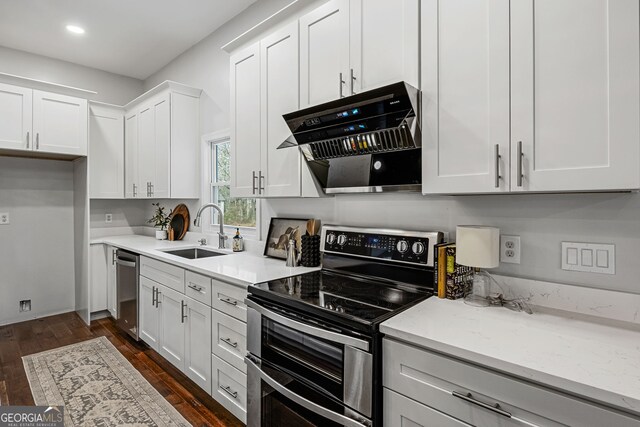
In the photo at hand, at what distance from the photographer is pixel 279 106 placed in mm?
2125

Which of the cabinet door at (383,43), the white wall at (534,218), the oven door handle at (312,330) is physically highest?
the cabinet door at (383,43)

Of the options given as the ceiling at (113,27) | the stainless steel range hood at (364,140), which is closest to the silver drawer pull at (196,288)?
the stainless steel range hood at (364,140)

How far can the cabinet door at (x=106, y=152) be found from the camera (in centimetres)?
395

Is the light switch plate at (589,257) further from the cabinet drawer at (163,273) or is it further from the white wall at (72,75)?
the white wall at (72,75)

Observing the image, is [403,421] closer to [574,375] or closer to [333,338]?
[333,338]

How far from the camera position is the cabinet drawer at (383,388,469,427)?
3.47ft

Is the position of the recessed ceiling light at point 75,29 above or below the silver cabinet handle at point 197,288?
above

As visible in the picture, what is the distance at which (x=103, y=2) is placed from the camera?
9.24 feet

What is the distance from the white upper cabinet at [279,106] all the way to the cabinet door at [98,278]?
2670 millimetres

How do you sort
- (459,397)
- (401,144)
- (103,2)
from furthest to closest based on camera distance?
(103,2) → (401,144) → (459,397)

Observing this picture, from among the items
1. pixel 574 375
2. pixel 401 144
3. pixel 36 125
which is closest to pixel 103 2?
pixel 36 125

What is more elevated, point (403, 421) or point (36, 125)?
point (36, 125)

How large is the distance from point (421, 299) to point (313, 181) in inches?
36.9

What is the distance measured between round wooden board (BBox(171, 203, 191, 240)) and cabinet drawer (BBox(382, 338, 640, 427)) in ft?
→ 10.3
